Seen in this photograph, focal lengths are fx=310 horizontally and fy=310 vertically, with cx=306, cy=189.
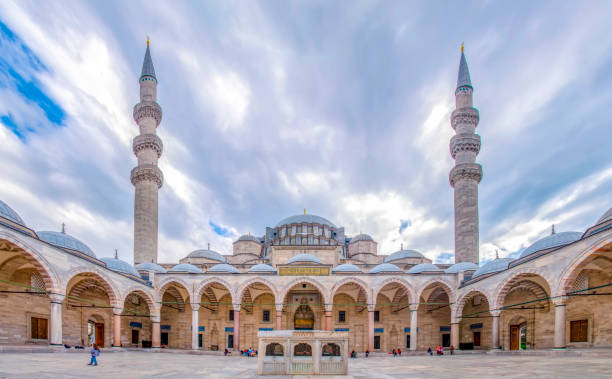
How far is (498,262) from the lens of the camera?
18.0 m

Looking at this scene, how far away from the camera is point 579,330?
1399cm

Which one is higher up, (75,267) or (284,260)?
(75,267)

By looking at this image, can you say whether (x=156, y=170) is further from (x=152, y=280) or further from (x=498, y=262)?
(x=498, y=262)

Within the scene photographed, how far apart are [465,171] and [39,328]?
29.0 m

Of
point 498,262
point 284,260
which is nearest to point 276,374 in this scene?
point 498,262

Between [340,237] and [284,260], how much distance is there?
936 centimetres

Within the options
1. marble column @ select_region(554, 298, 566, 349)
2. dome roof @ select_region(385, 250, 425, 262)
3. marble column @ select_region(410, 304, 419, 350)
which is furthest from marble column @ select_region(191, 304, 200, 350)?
marble column @ select_region(554, 298, 566, 349)

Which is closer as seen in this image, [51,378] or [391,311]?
[51,378]

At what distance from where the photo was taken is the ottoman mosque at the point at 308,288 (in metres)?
13.0

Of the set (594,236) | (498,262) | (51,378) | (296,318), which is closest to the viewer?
(51,378)

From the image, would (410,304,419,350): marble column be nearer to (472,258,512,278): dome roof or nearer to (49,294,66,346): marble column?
(472,258,512,278): dome roof

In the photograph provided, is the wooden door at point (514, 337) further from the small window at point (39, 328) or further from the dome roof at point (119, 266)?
the small window at point (39, 328)

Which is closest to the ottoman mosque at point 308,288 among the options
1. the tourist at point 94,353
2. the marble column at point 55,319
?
the marble column at point 55,319

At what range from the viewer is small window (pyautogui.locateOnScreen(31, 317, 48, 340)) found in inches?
590
